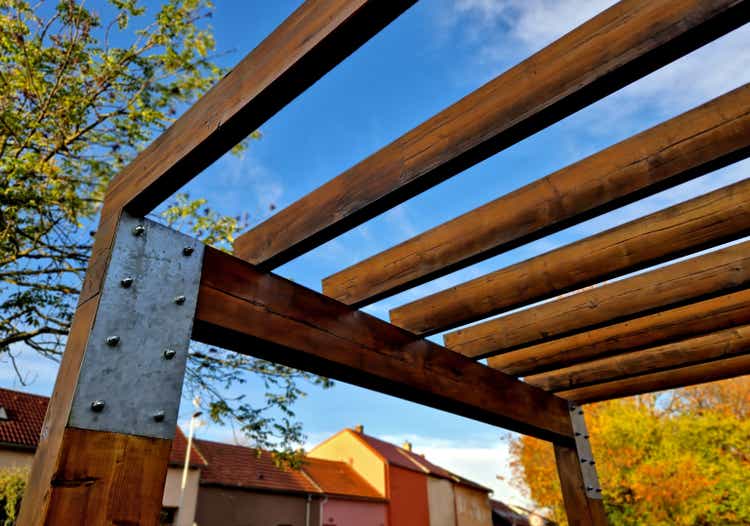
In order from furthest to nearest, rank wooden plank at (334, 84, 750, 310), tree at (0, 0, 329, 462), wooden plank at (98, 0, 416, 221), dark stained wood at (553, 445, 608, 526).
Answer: tree at (0, 0, 329, 462), dark stained wood at (553, 445, 608, 526), wooden plank at (334, 84, 750, 310), wooden plank at (98, 0, 416, 221)

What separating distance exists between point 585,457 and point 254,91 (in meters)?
3.66

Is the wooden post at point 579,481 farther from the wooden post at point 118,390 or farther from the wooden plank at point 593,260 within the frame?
the wooden post at point 118,390

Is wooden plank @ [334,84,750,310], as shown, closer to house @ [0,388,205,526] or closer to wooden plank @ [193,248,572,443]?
wooden plank @ [193,248,572,443]

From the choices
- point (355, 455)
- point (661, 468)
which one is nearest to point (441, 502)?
point (355, 455)

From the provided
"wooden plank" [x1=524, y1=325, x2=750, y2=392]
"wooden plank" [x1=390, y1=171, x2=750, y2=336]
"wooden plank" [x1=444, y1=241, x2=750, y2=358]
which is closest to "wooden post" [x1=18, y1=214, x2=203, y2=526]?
"wooden plank" [x1=390, y1=171, x2=750, y2=336]

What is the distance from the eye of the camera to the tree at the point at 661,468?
12062 millimetres

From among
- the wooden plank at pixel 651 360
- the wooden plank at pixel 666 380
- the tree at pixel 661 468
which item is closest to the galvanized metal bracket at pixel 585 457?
the wooden plank at pixel 666 380

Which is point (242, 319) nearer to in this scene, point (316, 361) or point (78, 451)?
point (316, 361)

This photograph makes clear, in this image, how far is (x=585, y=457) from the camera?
12.3 feet

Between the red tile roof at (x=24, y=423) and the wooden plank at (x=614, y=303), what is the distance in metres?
12.6

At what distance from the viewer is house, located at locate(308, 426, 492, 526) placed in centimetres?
2327

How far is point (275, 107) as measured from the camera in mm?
1333

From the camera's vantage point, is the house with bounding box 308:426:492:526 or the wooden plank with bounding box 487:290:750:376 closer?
the wooden plank with bounding box 487:290:750:376

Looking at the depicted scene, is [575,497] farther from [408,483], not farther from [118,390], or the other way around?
[408,483]
